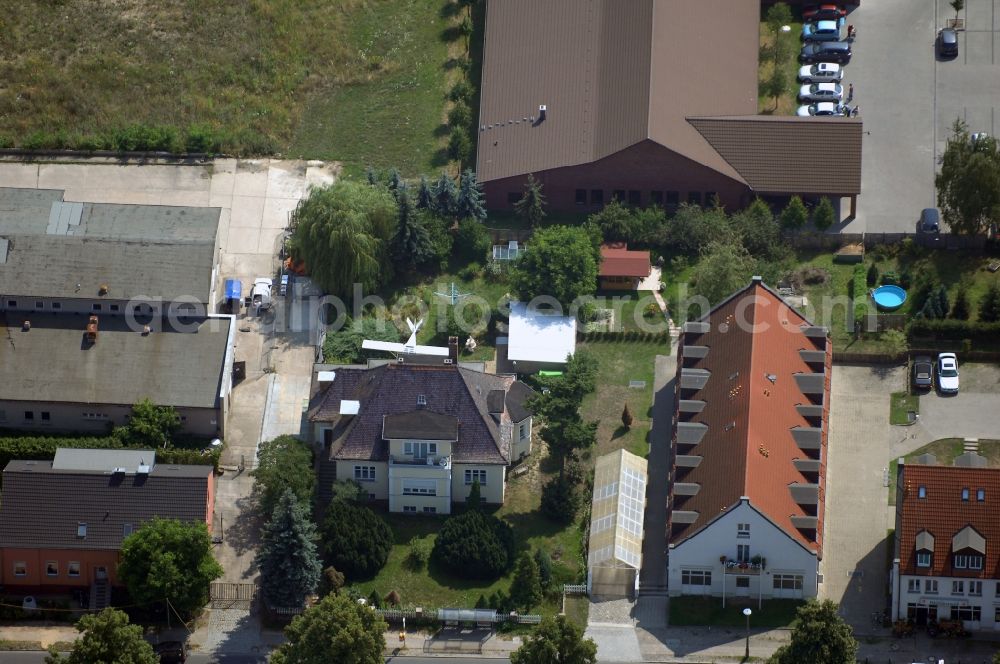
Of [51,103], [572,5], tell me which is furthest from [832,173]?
[51,103]

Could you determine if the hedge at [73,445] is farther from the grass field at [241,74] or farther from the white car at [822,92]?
the white car at [822,92]

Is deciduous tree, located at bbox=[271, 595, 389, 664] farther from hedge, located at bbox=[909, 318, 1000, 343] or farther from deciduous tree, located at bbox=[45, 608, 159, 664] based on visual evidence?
hedge, located at bbox=[909, 318, 1000, 343]

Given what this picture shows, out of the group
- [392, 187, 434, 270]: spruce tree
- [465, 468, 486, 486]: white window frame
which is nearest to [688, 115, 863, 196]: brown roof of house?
[392, 187, 434, 270]: spruce tree

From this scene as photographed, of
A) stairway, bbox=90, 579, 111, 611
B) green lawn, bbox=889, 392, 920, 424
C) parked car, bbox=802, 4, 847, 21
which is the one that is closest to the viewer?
stairway, bbox=90, 579, 111, 611

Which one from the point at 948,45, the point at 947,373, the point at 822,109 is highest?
the point at 948,45

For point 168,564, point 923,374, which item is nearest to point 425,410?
point 168,564

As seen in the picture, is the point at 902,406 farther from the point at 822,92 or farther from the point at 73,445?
the point at 73,445
